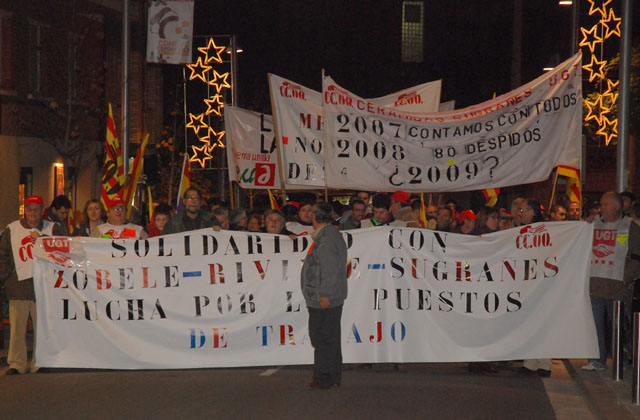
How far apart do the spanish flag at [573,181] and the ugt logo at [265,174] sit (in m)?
5.05

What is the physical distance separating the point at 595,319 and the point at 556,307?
2.38ft

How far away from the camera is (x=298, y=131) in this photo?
12562 millimetres

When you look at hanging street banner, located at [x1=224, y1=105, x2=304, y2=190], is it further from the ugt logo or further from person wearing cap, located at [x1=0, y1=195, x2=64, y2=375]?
person wearing cap, located at [x1=0, y1=195, x2=64, y2=375]

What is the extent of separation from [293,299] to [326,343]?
1120 mm

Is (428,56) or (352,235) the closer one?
(352,235)

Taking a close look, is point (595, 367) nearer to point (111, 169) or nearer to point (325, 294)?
point (325, 294)

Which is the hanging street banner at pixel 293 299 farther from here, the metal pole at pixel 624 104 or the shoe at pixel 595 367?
the metal pole at pixel 624 104

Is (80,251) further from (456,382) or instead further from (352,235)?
(456,382)

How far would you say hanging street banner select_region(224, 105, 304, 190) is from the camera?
1623cm

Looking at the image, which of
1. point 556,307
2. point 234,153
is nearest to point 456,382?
point 556,307

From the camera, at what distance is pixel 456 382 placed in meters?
9.83

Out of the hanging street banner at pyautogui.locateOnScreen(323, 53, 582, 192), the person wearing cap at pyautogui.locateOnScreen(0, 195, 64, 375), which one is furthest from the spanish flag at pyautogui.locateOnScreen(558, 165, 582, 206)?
the person wearing cap at pyautogui.locateOnScreen(0, 195, 64, 375)

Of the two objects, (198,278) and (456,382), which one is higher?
(198,278)

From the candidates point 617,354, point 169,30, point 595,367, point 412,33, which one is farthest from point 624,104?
point 412,33
